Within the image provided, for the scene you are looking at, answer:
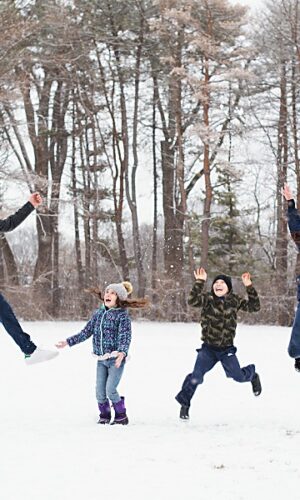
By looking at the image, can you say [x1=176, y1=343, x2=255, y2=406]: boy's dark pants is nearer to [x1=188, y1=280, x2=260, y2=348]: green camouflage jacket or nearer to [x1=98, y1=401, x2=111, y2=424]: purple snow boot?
[x1=188, y1=280, x2=260, y2=348]: green camouflage jacket

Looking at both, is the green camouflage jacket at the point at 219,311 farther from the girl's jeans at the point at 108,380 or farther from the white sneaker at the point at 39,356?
the white sneaker at the point at 39,356

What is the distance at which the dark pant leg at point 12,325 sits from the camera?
7.20 m

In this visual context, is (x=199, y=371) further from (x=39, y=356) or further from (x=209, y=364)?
(x=39, y=356)

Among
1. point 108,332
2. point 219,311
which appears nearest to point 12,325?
point 108,332

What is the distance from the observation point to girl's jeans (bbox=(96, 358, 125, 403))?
795 centimetres

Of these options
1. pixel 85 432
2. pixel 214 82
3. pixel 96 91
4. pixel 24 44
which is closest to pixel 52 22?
pixel 24 44

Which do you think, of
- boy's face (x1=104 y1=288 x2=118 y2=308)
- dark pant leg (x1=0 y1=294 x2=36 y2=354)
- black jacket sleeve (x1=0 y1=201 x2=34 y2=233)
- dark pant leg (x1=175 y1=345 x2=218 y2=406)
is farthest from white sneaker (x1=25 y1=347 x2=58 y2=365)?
dark pant leg (x1=175 y1=345 x2=218 y2=406)

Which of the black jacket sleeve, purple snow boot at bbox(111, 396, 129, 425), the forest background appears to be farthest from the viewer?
the forest background

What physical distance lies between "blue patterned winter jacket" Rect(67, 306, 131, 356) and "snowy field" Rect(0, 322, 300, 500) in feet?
2.80

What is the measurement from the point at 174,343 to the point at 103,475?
12.8 metres

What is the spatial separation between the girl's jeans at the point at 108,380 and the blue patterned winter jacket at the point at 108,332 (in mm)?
154

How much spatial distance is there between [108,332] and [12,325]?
1.24 m

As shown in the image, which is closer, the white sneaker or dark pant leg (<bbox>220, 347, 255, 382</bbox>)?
the white sneaker

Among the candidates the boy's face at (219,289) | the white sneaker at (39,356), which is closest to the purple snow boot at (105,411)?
the white sneaker at (39,356)
